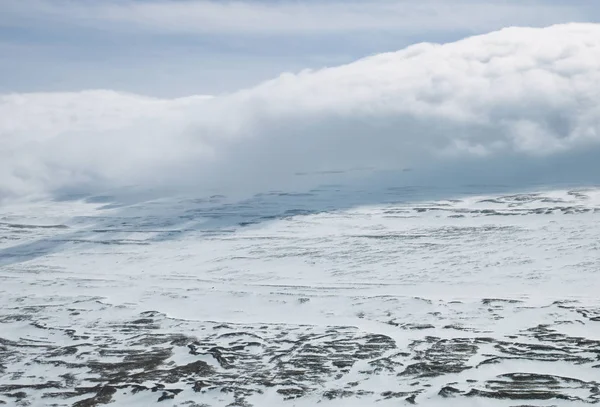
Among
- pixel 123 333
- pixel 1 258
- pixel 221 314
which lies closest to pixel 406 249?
pixel 221 314

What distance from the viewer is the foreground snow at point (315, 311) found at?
50.5 m

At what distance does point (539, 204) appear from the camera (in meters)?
142

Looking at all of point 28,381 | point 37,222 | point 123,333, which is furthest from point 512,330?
point 37,222

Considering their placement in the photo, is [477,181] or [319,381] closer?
[319,381]

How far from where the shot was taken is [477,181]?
199625 millimetres

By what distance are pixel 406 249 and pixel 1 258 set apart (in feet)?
238

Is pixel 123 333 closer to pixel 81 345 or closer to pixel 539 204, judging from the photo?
pixel 81 345

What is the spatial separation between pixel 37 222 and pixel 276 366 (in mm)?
132264

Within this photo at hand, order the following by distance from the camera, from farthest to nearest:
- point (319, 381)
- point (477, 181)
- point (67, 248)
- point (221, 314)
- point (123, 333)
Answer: point (477, 181)
point (67, 248)
point (221, 314)
point (123, 333)
point (319, 381)

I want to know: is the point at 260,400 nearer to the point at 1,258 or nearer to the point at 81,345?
the point at 81,345

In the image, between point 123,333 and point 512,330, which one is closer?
point 512,330

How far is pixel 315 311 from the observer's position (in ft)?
245

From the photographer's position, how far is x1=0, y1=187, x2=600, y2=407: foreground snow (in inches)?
1989

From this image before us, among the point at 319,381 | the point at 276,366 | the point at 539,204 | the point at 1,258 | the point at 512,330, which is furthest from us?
the point at 539,204
